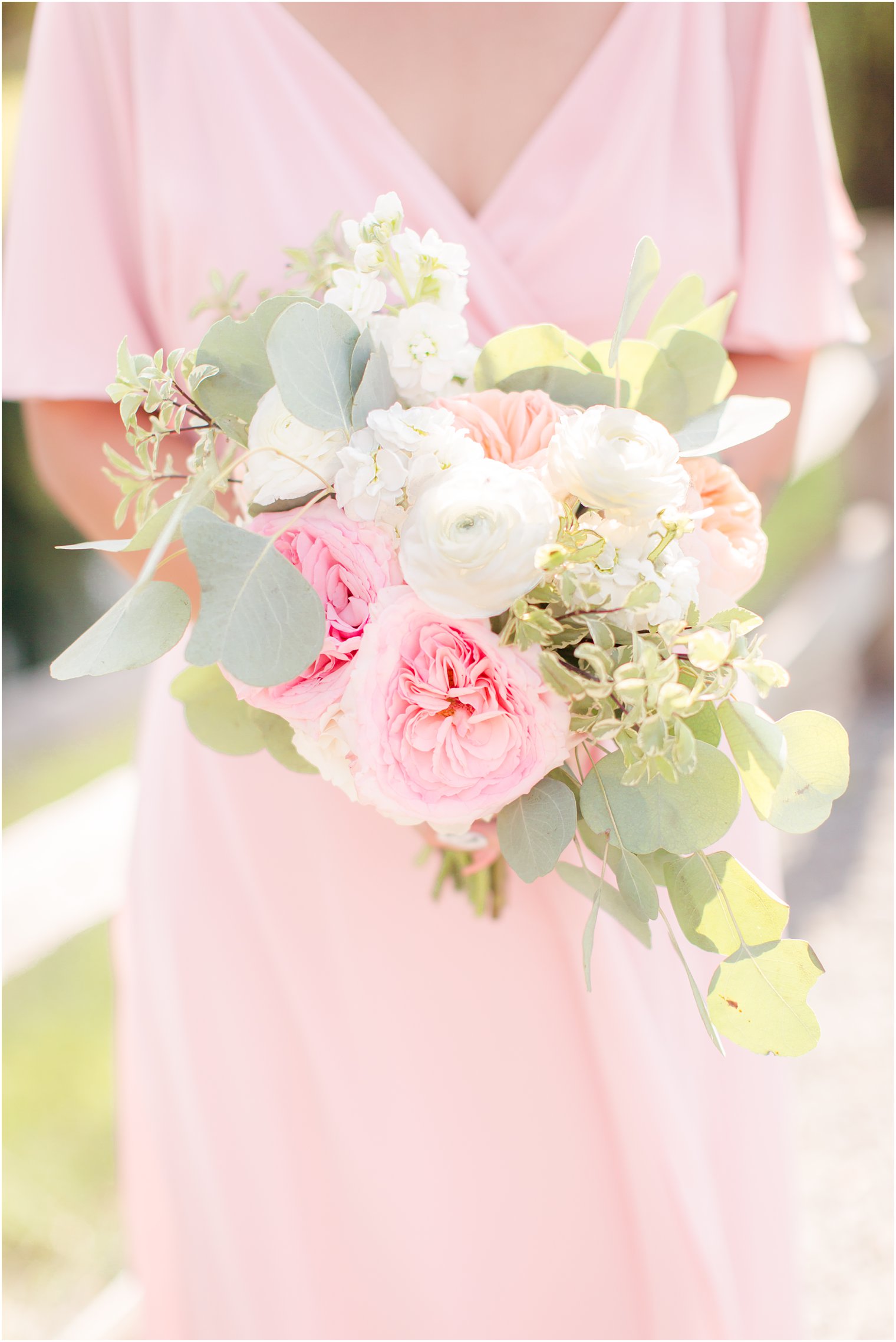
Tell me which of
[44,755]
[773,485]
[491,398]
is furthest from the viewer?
[44,755]

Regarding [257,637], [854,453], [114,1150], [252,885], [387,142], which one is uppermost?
[387,142]

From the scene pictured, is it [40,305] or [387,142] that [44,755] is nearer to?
[40,305]

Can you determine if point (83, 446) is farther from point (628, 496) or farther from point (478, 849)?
point (628, 496)

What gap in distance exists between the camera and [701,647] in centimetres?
67

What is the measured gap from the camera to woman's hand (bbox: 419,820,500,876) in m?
1.10

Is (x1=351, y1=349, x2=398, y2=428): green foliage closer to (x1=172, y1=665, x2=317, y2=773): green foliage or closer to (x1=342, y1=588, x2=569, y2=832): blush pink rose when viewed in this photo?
(x1=342, y1=588, x2=569, y2=832): blush pink rose

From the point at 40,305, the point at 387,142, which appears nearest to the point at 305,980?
the point at 40,305

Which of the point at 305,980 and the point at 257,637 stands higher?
the point at 257,637

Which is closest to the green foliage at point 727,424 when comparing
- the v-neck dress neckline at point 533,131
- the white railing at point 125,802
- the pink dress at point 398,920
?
the pink dress at point 398,920

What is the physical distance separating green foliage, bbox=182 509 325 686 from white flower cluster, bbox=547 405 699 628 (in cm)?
21

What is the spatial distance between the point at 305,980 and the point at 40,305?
99 centimetres

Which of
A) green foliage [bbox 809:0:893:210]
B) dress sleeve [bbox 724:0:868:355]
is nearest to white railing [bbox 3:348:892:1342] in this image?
dress sleeve [bbox 724:0:868:355]

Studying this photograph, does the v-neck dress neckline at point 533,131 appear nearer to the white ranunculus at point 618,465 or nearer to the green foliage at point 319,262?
the green foliage at point 319,262

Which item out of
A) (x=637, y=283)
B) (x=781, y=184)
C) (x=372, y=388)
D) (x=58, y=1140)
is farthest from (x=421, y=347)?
(x=58, y=1140)
